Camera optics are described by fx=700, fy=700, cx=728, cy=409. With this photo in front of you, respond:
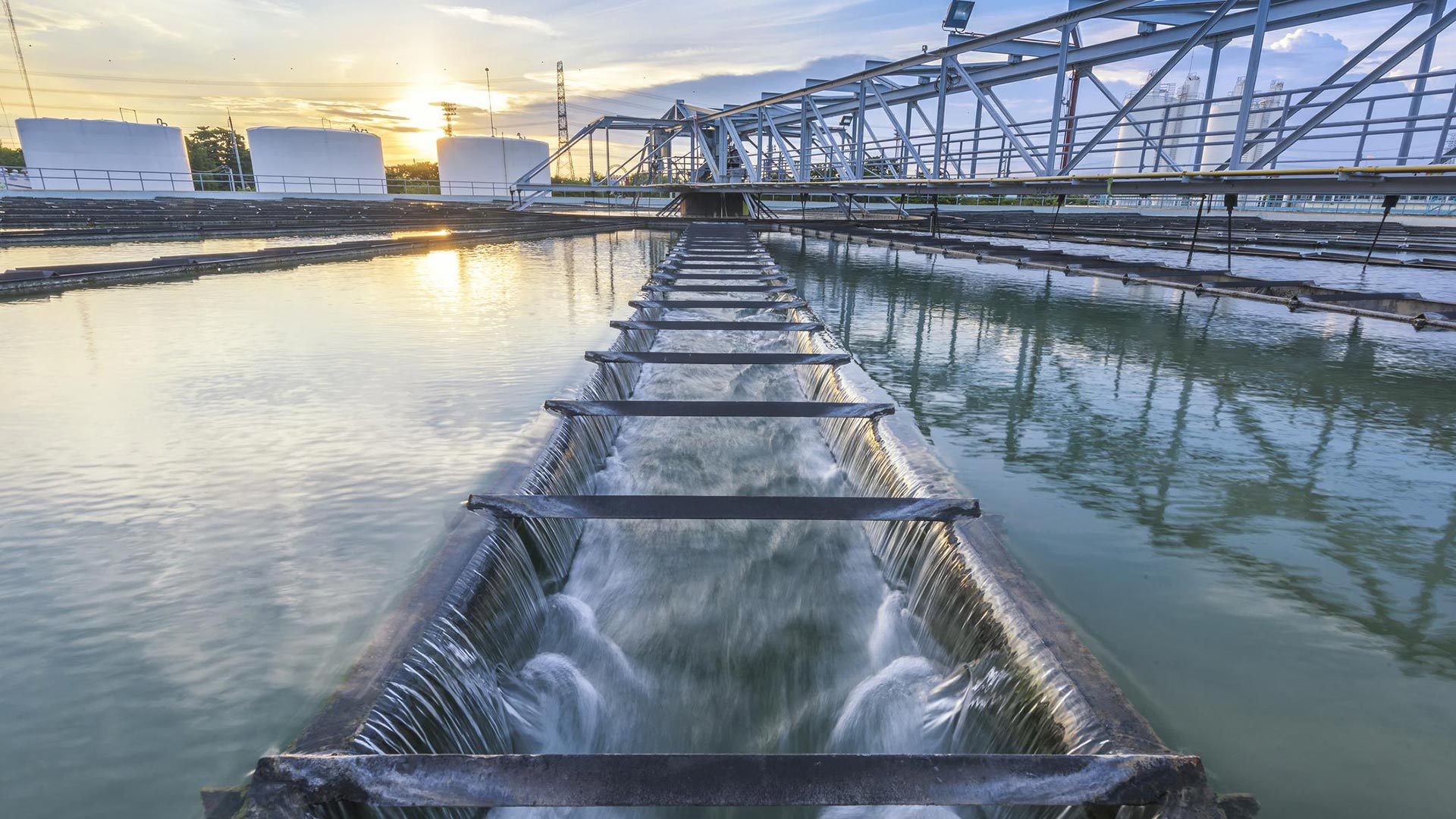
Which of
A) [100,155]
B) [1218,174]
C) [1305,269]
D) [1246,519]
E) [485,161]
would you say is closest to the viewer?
[1246,519]

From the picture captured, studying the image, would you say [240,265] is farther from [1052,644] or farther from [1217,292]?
[1217,292]

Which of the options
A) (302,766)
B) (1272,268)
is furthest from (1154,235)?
(302,766)

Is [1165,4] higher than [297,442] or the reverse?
higher

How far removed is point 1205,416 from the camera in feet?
16.9

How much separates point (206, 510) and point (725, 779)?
3003 mm

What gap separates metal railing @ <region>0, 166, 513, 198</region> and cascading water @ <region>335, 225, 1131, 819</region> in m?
38.7

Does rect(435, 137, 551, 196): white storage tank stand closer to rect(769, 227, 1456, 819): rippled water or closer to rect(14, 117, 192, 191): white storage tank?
rect(14, 117, 192, 191): white storage tank

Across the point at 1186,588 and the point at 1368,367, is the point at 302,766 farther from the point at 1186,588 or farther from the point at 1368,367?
the point at 1368,367

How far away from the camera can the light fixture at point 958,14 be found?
15.0m

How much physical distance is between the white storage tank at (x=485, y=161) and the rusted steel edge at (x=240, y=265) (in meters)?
30.2

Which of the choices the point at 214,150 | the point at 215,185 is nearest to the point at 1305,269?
the point at 215,185

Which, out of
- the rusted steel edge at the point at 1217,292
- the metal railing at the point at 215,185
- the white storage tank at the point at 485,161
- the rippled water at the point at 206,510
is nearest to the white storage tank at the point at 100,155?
the metal railing at the point at 215,185

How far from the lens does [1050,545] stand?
10.8 ft

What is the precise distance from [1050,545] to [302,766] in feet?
9.89
